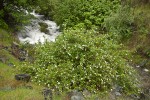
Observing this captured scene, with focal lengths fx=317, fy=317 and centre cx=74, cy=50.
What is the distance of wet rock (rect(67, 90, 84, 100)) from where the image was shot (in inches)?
511

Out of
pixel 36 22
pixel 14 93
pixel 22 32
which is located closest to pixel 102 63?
pixel 14 93

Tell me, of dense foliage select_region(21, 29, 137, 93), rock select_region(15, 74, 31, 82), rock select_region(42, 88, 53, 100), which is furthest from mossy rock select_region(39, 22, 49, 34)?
rock select_region(42, 88, 53, 100)

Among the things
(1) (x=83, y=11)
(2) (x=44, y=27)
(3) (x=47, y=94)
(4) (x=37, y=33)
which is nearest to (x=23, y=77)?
(3) (x=47, y=94)

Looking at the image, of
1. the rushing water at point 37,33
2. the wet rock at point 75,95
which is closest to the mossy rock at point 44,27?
the rushing water at point 37,33

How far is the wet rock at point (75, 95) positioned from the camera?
13.0 meters

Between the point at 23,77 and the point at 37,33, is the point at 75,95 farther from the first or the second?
the point at 37,33

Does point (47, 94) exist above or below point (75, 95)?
above

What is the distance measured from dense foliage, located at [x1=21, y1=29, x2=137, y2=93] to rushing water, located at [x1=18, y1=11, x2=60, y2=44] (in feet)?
21.8

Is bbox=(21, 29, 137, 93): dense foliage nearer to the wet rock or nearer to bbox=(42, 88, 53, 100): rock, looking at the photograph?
the wet rock

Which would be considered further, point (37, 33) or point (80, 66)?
point (37, 33)

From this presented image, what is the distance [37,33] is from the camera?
78.5 ft

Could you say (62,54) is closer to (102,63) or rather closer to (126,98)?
(102,63)

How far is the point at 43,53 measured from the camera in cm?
1534

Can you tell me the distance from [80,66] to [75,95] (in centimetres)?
150
